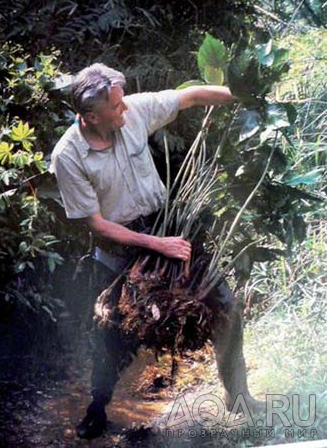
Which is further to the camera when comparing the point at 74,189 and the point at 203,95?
the point at 203,95

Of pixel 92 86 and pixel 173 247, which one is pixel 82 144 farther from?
pixel 173 247

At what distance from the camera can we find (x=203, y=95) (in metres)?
1.89

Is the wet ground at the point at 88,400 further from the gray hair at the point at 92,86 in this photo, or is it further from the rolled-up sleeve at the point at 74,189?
the gray hair at the point at 92,86

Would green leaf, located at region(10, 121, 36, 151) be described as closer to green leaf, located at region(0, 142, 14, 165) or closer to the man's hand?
green leaf, located at region(0, 142, 14, 165)

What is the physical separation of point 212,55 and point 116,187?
390mm

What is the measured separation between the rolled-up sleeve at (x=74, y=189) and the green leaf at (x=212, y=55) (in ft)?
1.33

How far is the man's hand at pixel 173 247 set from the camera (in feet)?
6.02

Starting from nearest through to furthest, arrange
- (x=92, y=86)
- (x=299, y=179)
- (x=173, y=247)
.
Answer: (x=92, y=86) → (x=173, y=247) → (x=299, y=179)

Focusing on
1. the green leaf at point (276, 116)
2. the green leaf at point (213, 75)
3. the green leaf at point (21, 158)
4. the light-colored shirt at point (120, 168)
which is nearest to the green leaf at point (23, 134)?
the green leaf at point (21, 158)

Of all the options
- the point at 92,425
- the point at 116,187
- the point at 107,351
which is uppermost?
the point at 116,187

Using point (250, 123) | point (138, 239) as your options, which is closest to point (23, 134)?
point (138, 239)

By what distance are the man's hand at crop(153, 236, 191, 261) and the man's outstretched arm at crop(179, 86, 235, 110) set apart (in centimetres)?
30

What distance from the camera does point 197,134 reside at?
204 centimetres

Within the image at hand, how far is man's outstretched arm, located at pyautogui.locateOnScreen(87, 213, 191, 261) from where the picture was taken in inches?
71.1
